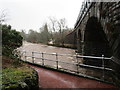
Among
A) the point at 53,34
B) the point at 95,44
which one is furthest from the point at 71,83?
the point at 53,34

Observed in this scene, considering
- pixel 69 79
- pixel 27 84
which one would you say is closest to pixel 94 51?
pixel 69 79

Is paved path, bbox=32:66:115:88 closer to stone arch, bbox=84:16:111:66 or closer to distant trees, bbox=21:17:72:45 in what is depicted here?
stone arch, bbox=84:16:111:66

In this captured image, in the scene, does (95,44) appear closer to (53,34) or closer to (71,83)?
(71,83)

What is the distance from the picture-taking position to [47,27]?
35062mm

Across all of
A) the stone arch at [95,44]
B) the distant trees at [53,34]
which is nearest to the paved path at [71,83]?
the stone arch at [95,44]

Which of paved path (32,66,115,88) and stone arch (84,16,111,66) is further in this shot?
stone arch (84,16,111,66)

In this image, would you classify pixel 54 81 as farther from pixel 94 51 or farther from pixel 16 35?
pixel 16 35

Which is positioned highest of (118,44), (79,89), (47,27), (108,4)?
(47,27)

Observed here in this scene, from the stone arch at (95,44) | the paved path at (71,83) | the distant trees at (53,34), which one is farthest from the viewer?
the distant trees at (53,34)

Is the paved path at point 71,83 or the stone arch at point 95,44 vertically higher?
the stone arch at point 95,44

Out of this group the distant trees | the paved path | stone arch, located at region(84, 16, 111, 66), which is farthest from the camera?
the distant trees

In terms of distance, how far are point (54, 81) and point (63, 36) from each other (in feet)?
74.9

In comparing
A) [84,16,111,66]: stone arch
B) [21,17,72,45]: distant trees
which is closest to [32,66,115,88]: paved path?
[84,16,111,66]: stone arch

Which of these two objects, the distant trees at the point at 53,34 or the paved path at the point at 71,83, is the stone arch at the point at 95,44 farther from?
the distant trees at the point at 53,34
